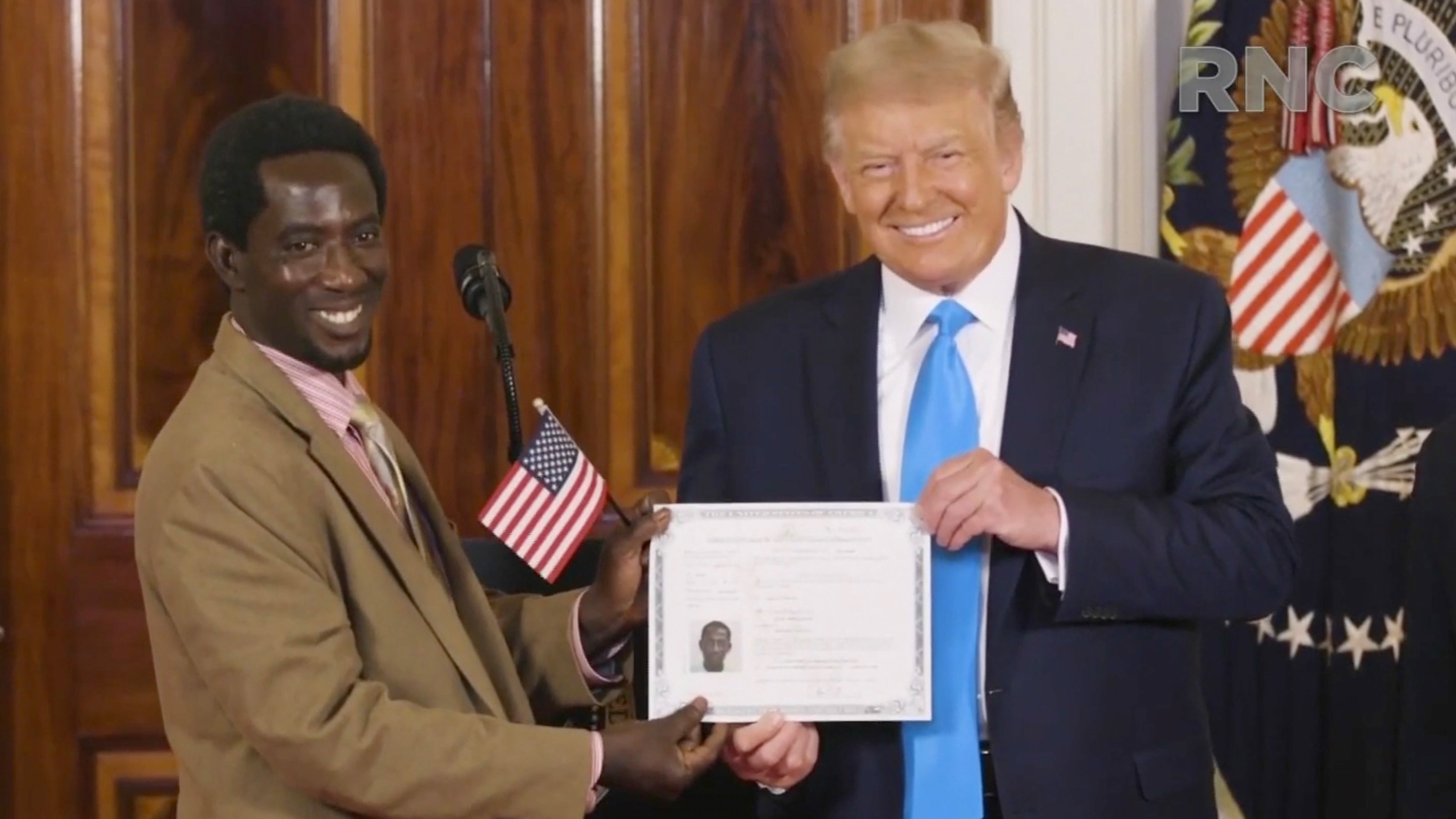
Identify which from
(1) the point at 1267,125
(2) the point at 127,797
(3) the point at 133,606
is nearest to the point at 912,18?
(1) the point at 1267,125

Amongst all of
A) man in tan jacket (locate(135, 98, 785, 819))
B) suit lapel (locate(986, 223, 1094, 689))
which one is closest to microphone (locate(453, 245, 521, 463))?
man in tan jacket (locate(135, 98, 785, 819))

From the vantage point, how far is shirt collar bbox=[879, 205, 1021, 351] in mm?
2113

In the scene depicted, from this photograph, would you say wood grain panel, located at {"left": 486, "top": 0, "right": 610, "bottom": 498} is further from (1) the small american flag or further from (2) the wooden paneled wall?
(1) the small american flag

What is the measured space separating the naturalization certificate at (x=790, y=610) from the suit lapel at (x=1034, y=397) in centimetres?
10

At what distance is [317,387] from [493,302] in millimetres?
494

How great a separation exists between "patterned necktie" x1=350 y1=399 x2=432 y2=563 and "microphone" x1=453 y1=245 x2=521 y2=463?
1.08 feet

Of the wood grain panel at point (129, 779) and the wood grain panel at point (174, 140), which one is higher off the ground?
the wood grain panel at point (174, 140)

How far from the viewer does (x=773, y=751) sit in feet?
6.47

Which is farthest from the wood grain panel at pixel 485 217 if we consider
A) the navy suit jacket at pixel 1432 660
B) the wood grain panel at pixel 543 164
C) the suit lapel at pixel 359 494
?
the navy suit jacket at pixel 1432 660

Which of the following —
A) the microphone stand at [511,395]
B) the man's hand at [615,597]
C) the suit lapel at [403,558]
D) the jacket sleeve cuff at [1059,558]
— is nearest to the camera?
the suit lapel at [403,558]

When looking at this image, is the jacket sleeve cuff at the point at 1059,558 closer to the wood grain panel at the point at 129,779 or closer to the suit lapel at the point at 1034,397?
the suit lapel at the point at 1034,397

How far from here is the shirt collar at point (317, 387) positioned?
1.89 meters

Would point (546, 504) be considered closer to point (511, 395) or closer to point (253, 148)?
point (511, 395)

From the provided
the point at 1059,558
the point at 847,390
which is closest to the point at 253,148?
the point at 847,390
